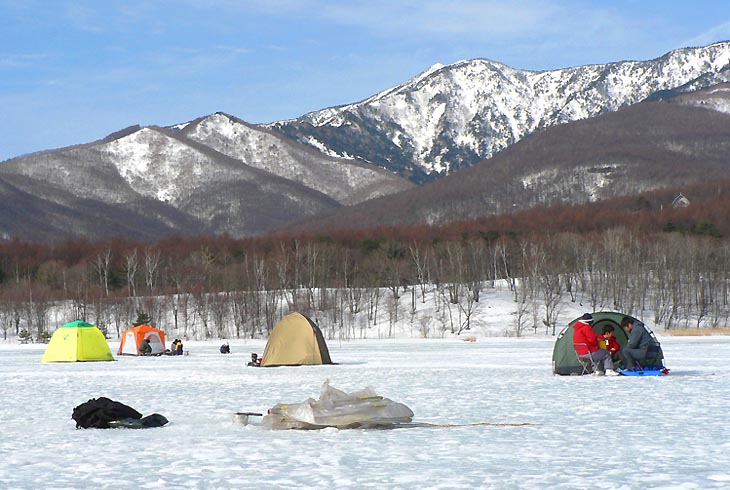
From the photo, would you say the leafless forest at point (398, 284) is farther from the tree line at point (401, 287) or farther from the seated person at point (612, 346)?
the seated person at point (612, 346)

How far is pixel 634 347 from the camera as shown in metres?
23.1

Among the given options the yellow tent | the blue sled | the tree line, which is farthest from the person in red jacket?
the tree line

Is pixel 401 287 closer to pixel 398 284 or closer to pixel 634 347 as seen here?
pixel 398 284

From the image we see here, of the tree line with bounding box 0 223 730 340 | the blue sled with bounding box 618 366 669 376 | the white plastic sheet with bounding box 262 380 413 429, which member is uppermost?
the tree line with bounding box 0 223 730 340

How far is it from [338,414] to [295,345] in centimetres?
1813

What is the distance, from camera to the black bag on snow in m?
14.8

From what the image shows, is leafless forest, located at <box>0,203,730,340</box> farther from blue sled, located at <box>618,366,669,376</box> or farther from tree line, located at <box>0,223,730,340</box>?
blue sled, located at <box>618,366,669,376</box>

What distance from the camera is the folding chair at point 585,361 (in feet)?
75.4

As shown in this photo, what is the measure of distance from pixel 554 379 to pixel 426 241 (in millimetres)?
99561

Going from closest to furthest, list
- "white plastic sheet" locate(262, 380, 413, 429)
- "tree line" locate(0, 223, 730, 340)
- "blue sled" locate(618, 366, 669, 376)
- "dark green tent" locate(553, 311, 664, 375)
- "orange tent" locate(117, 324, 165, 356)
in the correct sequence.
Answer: "white plastic sheet" locate(262, 380, 413, 429)
"blue sled" locate(618, 366, 669, 376)
"dark green tent" locate(553, 311, 664, 375)
"orange tent" locate(117, 324, 165, 356)
"tree line" locate(0, 223, 730, 340)

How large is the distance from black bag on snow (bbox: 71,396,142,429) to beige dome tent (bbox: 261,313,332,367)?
52.9 feet

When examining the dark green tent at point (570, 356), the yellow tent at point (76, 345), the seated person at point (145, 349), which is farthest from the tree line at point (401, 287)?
the dark green tent at point (570, 356)

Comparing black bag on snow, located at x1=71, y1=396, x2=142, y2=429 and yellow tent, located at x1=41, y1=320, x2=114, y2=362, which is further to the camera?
yellow tent, located at x1=41, y1=320, x2=114, y2=362

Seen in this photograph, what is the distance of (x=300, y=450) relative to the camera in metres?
11.9
